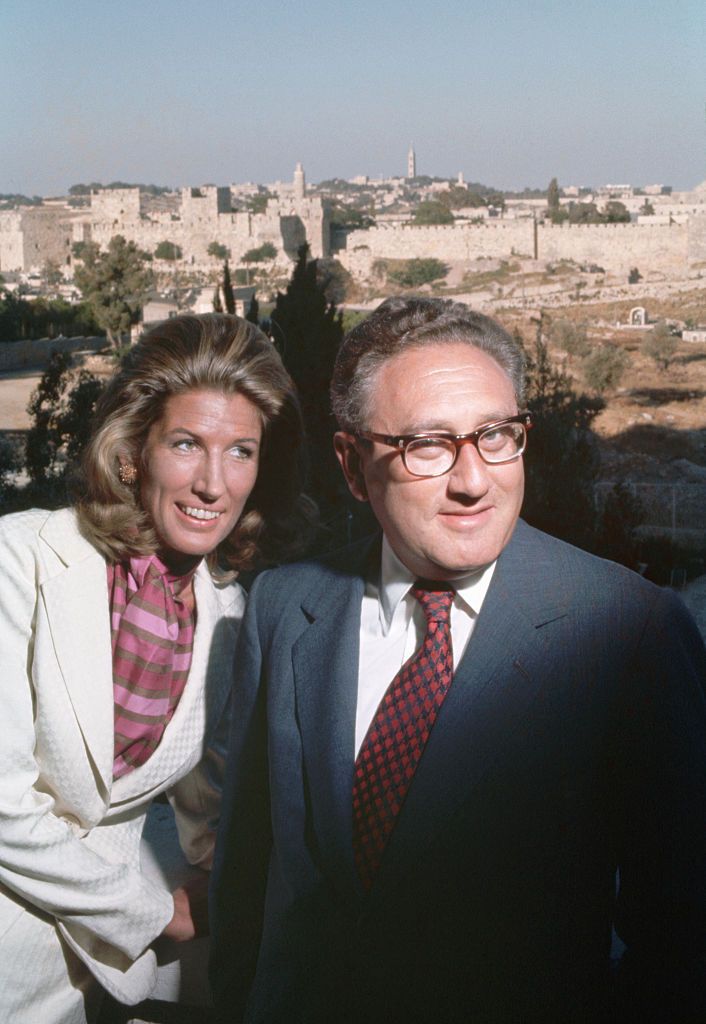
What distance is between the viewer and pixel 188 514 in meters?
1.44

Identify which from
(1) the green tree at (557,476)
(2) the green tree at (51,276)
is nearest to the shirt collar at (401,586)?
(1) the green tree at (557,476)

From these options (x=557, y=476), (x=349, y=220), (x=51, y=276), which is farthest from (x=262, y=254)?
(x=557, y=476)

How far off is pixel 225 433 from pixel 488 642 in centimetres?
53

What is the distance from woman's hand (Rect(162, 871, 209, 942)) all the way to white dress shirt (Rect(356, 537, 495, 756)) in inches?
19.7

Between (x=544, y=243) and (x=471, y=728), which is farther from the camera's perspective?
(x=544, y=243)

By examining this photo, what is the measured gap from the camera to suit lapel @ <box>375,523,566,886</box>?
1076 mm

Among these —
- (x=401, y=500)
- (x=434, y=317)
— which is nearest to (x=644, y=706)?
(x=401, y=500)

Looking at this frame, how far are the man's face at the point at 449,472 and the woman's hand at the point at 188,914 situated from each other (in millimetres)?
704

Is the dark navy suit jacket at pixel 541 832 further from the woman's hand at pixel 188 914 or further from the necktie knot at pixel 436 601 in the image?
the woman's hand at pixel 188 914

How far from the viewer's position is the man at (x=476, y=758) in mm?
1026

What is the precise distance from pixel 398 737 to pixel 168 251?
1525 inches

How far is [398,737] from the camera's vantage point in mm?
1142

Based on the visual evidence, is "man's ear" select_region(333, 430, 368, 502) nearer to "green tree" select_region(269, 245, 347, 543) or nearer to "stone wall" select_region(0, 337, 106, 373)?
"green tree" select_region(269, 245, 347, 543)

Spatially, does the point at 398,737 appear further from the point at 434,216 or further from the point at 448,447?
the point at 434,216
